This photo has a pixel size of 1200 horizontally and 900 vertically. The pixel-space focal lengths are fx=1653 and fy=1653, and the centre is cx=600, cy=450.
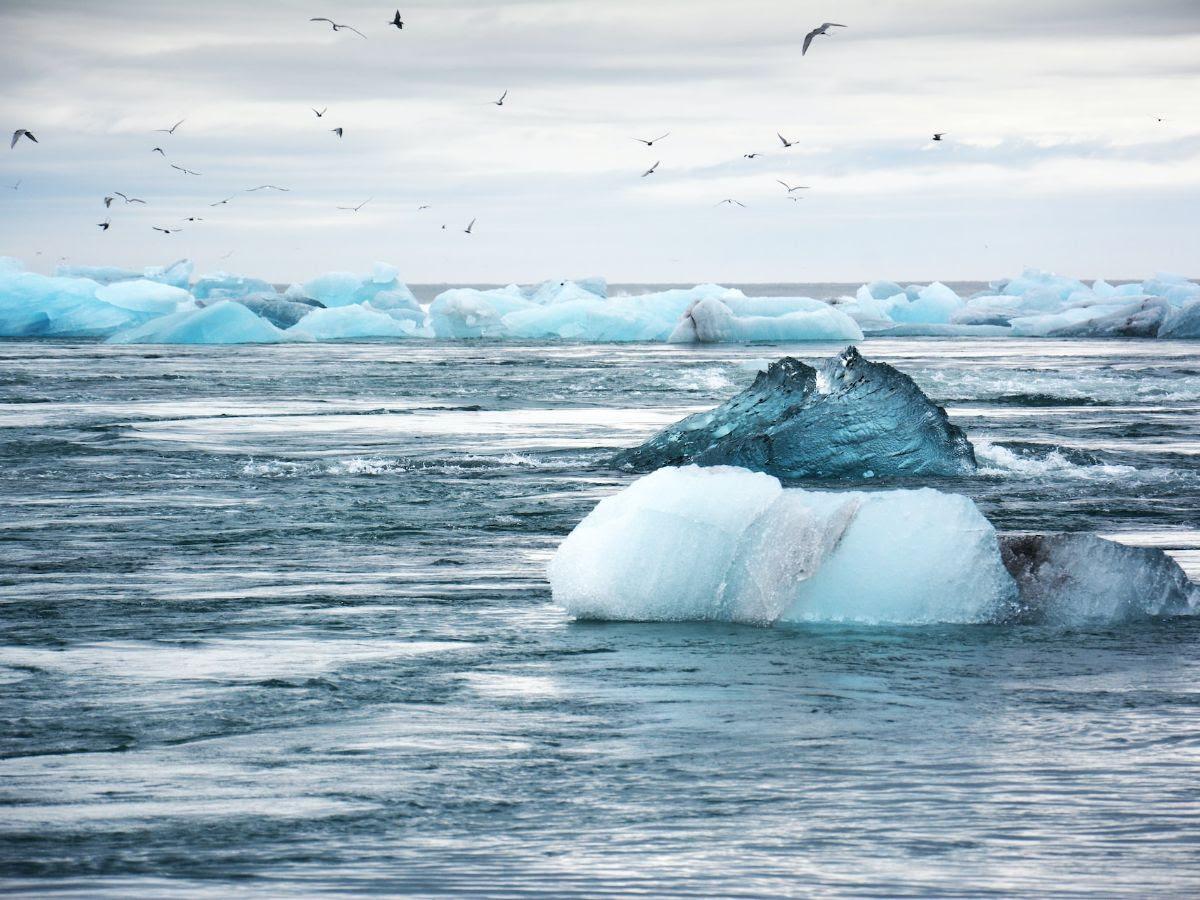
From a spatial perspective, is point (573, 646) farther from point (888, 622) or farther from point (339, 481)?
point (339, 481)

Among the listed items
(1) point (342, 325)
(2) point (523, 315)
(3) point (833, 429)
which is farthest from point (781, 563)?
(2) point (523, 315)

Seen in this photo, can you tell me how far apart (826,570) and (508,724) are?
2065 millimetres

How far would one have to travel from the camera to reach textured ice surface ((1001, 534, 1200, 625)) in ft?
22.8

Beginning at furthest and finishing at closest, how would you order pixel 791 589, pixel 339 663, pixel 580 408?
pixel 580 408 → pixel 791 589 → pixel 339 663

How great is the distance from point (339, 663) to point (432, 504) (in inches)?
192

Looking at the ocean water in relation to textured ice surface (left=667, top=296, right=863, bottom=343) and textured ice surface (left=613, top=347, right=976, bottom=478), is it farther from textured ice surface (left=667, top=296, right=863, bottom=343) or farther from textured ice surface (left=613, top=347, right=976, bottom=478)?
textured ice surface (left=667, top=296, right=863, bottom=343)

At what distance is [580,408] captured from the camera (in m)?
20.2

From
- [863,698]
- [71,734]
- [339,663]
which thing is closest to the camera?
[71,734]

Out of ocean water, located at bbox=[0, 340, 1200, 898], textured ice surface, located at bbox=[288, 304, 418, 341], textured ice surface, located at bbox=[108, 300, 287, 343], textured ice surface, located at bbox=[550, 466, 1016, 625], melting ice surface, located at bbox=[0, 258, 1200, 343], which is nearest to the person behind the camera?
ocean water, located at bbox=[0, 340, 1200, 898]

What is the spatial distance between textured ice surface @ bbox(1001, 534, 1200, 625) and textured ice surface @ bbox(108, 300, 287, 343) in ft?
115

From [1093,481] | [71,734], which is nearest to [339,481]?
[1093,481]

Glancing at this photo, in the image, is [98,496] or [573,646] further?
[98,496]

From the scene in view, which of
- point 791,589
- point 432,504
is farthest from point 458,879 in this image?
point 432,504

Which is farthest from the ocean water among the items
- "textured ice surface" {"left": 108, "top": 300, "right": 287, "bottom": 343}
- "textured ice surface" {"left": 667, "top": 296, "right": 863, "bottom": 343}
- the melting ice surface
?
the melting ice surface
